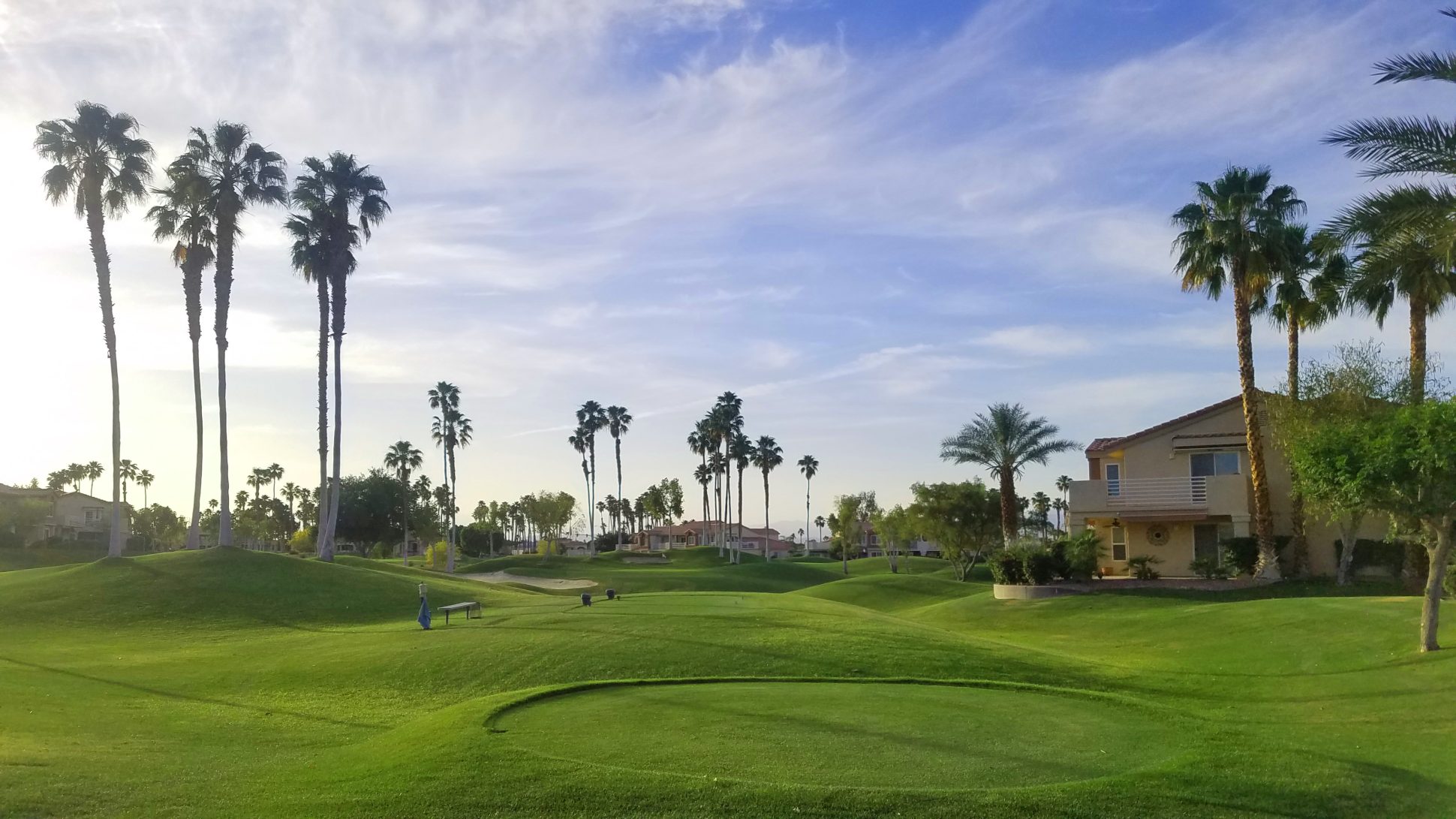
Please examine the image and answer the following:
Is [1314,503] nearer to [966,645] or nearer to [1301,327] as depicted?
[1301,327]

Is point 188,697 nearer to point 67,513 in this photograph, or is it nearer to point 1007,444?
point 1007,444

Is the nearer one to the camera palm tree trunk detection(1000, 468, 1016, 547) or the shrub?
the shrub

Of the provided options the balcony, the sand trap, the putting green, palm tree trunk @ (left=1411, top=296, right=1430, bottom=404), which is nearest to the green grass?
the putting green

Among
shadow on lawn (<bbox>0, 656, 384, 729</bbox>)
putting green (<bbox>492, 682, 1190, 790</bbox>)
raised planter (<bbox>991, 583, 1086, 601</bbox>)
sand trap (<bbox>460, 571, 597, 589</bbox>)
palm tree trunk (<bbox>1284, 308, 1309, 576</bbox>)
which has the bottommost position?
sand trap (<bbox>460, 571, 597, 589</bbox>)

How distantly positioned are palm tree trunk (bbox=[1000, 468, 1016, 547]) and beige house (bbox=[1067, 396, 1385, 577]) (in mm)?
4056

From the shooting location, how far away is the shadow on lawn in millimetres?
17094

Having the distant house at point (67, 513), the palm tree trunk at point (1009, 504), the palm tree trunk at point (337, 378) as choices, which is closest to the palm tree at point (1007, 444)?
the palm tree trunk at point (1009, 504)

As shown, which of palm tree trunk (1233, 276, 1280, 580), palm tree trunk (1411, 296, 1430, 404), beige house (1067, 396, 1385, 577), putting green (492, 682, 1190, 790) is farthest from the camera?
beige house (1067, 396, 1385, 577)

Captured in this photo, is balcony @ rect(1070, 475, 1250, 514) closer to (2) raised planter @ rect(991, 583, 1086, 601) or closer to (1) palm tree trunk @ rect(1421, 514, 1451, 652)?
(2) raised planter @ rect(991, 583, 1086, 601)

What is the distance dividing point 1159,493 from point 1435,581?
2658cm

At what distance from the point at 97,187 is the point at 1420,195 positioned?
4592cm

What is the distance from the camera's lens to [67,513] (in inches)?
4099

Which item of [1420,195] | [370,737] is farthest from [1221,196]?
[370,737]

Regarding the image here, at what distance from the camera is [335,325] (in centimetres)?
5438
